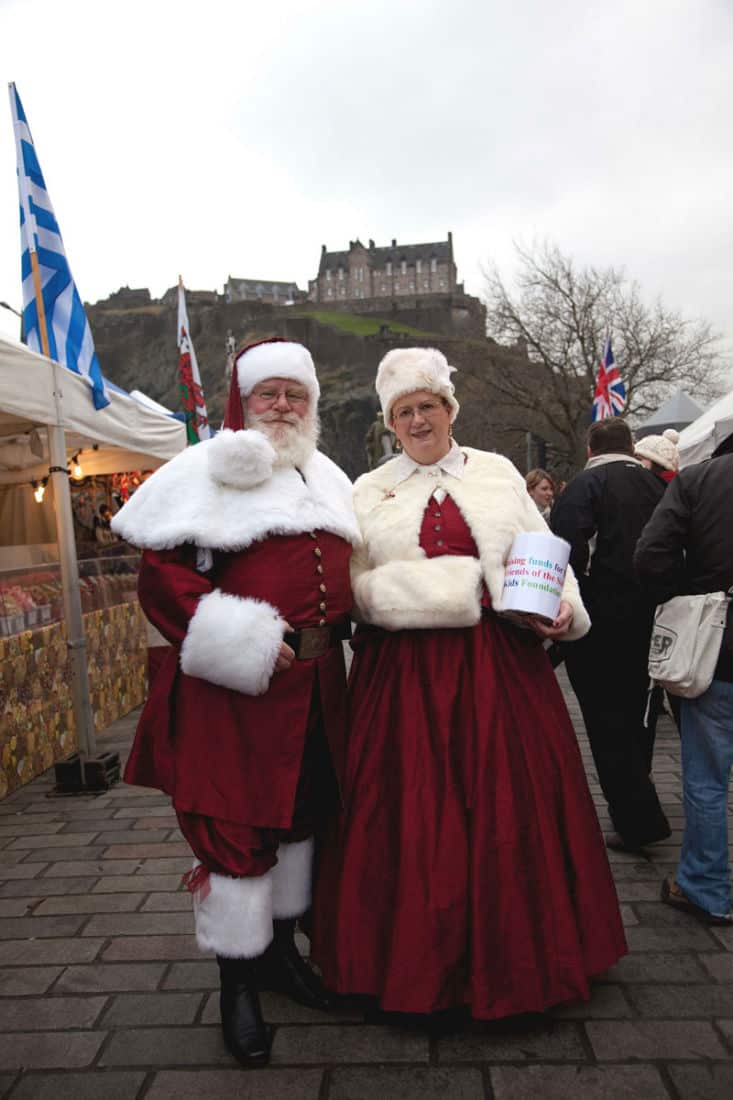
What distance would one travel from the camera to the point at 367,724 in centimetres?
234

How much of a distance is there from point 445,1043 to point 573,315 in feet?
90.3

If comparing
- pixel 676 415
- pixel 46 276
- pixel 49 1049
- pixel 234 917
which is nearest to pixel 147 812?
pixel 49 1049

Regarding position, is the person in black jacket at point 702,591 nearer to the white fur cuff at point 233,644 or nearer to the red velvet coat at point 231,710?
the red velvet coat at point 231,710

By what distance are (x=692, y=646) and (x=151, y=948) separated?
2.16 metres

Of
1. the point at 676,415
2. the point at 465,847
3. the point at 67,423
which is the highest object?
the point at 676,415

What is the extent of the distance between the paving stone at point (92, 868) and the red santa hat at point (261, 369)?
2.19 metres

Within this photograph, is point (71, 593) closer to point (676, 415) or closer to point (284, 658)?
point (284, 658)

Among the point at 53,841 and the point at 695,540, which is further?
the point at 53,841

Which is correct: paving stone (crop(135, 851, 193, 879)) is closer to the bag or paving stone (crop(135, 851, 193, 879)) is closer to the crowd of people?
the crowd of people

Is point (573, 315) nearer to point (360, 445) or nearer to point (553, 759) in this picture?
point (360, 445)

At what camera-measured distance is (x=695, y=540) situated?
264cm

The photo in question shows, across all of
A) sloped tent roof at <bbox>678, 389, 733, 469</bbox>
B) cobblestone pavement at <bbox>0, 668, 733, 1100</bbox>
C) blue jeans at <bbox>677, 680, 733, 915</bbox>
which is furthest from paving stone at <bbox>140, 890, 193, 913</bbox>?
sloped tent roof at <bbox>678, 389, 733, 469</bbox>

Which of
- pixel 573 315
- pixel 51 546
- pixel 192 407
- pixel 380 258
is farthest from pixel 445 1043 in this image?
pixel 380 258

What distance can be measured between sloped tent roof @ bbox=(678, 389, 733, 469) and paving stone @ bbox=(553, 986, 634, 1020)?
4033 mm
